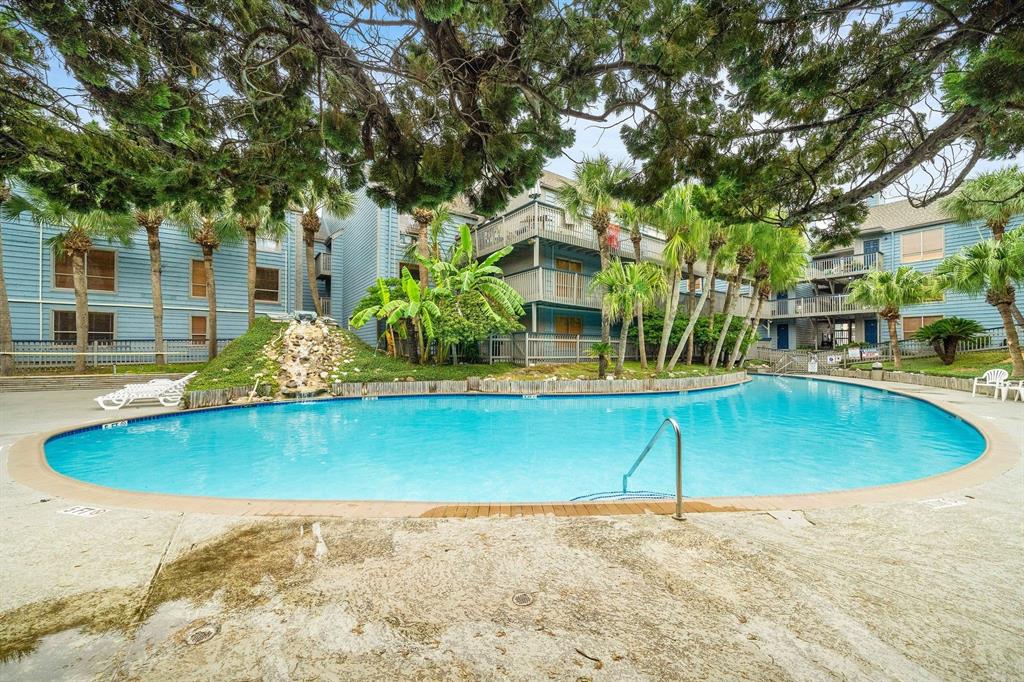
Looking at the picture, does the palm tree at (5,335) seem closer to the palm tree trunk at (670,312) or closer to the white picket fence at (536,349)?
the white picket fence at (536,349)

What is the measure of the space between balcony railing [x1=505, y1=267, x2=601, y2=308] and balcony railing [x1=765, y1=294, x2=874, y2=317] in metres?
16.2

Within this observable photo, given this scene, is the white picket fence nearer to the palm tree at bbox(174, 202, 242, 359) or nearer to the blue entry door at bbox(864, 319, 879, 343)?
the palm tree at bbox(174, 202, 242, 359)

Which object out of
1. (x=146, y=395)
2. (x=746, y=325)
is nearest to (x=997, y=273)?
(x=746, y=325)

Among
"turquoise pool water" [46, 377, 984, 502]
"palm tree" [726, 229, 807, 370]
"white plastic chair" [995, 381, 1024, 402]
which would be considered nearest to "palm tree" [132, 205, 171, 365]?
"turquoise pool water" [46, 377, 984, 502]

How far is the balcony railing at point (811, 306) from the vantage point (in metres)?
26.2

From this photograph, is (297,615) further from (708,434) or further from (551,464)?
(708,434)

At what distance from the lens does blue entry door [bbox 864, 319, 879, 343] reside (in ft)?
87.4

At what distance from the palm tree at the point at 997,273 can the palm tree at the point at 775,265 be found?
4.95 metres

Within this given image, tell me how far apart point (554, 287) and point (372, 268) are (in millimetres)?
9575

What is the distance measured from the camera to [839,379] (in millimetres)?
20625

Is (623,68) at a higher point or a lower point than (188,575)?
higher

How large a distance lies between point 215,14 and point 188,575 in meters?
4.50

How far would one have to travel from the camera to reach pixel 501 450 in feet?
28.5

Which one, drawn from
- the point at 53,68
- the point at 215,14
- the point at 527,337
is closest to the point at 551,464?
the point at 215,14
